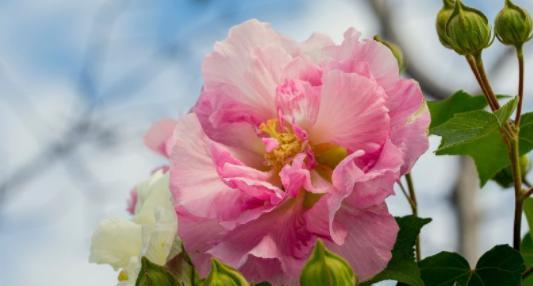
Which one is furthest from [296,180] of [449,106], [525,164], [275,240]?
[525,164]

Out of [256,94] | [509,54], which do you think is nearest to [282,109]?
[256,94]

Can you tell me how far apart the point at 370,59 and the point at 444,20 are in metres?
0.15

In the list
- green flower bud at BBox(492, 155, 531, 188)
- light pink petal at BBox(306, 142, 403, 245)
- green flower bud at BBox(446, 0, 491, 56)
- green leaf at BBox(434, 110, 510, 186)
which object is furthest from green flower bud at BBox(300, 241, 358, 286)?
green flower bud at BBox(492, 155, 531, 188)

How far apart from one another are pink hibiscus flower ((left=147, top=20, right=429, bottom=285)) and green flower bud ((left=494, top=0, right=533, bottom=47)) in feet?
0.54

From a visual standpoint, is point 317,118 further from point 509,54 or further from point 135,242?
point 509,54

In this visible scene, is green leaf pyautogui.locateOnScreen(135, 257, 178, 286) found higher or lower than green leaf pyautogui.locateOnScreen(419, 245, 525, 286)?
higher

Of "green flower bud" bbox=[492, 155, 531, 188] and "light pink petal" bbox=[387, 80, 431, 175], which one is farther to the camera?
"green flower bud" bbox=[492, 155, 531, 188]

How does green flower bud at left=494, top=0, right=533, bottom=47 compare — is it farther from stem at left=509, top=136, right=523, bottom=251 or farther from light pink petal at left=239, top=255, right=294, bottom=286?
light pink petal at left=239, top=255, right=294, bottom=286

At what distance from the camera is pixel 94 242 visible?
646mm

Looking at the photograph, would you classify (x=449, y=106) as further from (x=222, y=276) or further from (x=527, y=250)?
(x=222, y=276)

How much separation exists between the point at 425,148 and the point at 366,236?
0.06 metres

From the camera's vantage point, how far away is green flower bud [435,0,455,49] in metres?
0.70

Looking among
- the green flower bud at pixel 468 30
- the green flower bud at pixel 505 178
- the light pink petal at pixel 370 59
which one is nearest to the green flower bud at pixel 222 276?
the light pink petal at pixel 370 59

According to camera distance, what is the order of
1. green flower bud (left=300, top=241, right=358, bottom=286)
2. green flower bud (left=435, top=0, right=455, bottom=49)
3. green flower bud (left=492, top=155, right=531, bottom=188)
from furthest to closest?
green flower bud (left=492, top=155, right=531, bottom=188), green flower bud (left=435, top=0, right=455, bottom=49), green flower bud (left=300, top=241, right=358, bottom=286)
